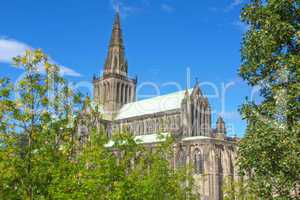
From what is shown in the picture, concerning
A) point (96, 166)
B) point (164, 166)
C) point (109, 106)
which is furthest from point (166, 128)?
point (96, 166)

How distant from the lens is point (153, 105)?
8544 cm

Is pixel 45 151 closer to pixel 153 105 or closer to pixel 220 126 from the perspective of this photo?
pixel 220 126

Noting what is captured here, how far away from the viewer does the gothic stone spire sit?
319 feet

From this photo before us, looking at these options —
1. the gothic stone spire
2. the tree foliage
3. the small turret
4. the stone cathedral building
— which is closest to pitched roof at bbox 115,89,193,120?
the stone cathedral building

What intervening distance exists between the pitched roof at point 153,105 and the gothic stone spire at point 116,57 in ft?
31.7

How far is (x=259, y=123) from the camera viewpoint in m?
17.4

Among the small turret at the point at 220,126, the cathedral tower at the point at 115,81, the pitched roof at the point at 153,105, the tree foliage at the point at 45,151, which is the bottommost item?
the tree foliage at the point at 45,151

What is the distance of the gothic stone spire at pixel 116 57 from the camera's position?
97312 mm

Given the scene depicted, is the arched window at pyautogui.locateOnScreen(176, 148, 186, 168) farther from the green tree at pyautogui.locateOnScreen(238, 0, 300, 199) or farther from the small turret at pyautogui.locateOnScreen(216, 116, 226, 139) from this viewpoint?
the green tree at pyautogui.locateOnScreen(238, 0, 300, 199)

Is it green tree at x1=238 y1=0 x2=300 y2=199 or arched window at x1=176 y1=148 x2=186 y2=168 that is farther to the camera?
arched window at x1=176 y1=148 x2=186 y2=168

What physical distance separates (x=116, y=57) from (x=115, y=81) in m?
6.50

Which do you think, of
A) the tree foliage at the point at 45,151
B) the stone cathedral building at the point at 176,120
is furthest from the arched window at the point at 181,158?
the tree foliage at the point at 45,151

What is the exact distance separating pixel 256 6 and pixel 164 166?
15.1 m

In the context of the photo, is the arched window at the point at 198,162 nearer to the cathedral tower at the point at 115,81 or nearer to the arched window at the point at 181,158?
the arched window at the point at 181,158
